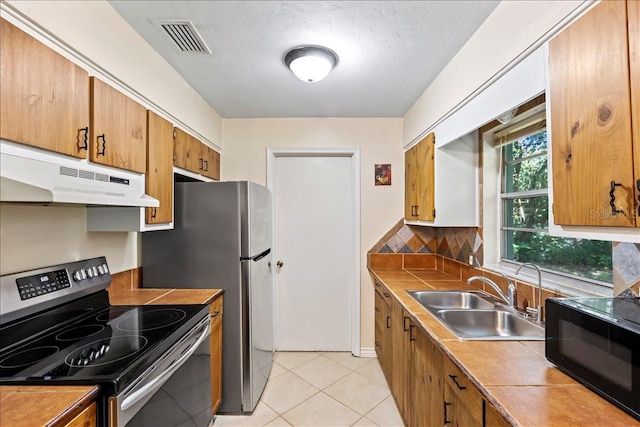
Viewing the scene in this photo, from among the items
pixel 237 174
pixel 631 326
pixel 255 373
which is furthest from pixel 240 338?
pixel 631 326

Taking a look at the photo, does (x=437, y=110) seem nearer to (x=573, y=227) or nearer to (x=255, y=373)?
(x=573, y=227)

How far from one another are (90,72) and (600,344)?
7.31 feet

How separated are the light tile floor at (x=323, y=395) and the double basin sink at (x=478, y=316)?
90cm

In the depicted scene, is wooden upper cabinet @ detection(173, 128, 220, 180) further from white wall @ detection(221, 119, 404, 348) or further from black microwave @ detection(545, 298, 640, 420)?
black microwave @ detection(545, 298, 640, 420)

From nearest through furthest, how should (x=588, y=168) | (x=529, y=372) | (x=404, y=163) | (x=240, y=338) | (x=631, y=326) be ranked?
(x=631, y=326) < (x=588, y=168) < (x=529, y=372) < (x=240, y=338) < (x=404, y=163)

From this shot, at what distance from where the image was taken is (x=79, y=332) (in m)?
1.41

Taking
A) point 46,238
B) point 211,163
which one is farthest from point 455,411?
point 211,163

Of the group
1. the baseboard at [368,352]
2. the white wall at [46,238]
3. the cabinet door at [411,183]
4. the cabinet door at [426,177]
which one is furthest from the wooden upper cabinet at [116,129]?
the baseboard at [368,352]

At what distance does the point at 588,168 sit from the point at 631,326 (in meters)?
0.47

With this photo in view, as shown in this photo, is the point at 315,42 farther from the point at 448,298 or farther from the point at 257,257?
the point at 448,298

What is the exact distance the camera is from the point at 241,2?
149 cm

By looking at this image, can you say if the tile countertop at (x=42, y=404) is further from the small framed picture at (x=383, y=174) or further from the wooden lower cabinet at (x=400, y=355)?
the small framed picture at (x=383, y=174)

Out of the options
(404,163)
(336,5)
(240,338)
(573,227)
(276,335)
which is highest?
(336,5)

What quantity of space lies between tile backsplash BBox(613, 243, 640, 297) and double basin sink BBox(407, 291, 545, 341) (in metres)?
0.38
